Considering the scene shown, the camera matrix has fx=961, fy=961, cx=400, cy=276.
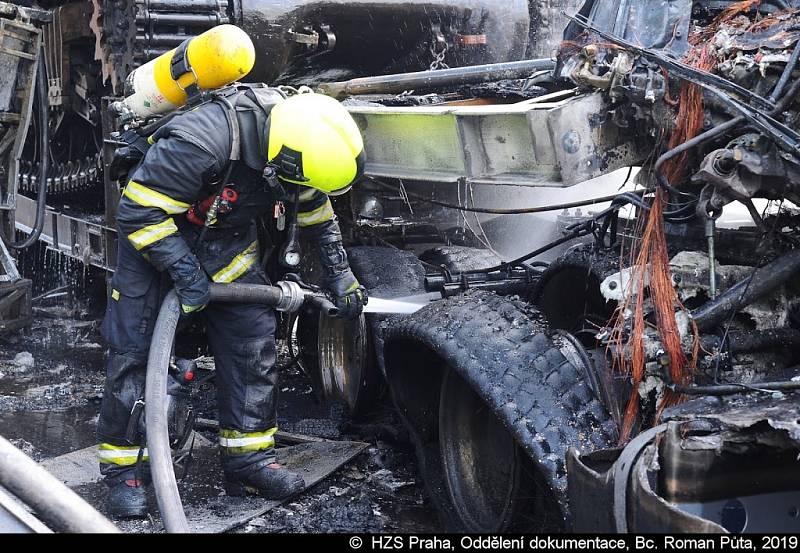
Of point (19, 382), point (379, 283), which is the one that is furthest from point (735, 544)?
point (19, 382)

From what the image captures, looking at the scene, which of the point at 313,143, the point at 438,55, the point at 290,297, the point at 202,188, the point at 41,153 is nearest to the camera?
the point at 313,143

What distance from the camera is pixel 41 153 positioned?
21.2 ft

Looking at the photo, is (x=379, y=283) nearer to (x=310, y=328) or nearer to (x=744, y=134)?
(x=310, y=328)

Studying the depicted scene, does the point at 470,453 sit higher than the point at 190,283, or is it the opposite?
the point at 190,283

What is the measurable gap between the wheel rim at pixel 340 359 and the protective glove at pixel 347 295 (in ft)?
2.30

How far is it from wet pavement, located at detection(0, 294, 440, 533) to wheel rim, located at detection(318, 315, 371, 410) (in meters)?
0.13

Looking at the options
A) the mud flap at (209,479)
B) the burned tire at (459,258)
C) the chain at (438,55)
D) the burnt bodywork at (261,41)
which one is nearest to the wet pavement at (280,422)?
the mud flap at (209,479)

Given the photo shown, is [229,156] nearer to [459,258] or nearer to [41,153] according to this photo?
[459,258]

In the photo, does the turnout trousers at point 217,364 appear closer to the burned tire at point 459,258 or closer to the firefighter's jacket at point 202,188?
the firefighter's jacket at point 202,188

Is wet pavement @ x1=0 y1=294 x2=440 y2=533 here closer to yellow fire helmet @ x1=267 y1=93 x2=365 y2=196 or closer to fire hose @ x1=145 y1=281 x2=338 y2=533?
fire hose @ x1=145 y1=281 x2=338 y2=533

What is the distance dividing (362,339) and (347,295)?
2.23 feet

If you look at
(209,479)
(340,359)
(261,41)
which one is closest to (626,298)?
(209,479)

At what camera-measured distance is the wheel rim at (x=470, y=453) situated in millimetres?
3809

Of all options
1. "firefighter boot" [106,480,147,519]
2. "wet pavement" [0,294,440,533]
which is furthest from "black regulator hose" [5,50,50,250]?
"firefighter boot" [106,480,147,519]
